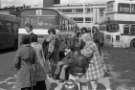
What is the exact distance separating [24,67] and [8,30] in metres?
17.2

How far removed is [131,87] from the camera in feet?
32.8

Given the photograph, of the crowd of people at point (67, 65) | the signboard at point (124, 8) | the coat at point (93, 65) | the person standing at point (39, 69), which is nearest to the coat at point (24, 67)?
the crowd of people at point (67, 65)

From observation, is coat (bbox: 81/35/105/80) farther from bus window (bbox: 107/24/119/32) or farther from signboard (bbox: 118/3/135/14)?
signboard (bbox: 118/3/135/14)

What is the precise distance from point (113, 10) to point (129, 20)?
193 centimetres

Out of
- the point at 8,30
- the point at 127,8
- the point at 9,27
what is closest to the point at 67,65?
the point at 8,30

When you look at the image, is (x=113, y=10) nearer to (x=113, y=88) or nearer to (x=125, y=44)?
(x=125, y=44)

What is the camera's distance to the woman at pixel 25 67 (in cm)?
630

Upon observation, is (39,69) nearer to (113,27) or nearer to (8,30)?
(8,30)

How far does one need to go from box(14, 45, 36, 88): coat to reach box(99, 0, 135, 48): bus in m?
27.4

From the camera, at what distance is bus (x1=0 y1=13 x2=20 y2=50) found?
2193 centimetres

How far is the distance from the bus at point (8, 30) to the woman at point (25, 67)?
15505mm

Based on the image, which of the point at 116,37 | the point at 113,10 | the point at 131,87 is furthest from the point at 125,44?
the point at 131,87

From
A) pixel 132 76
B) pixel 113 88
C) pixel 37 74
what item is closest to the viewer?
pixel 37 74

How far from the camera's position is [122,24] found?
33.2m
